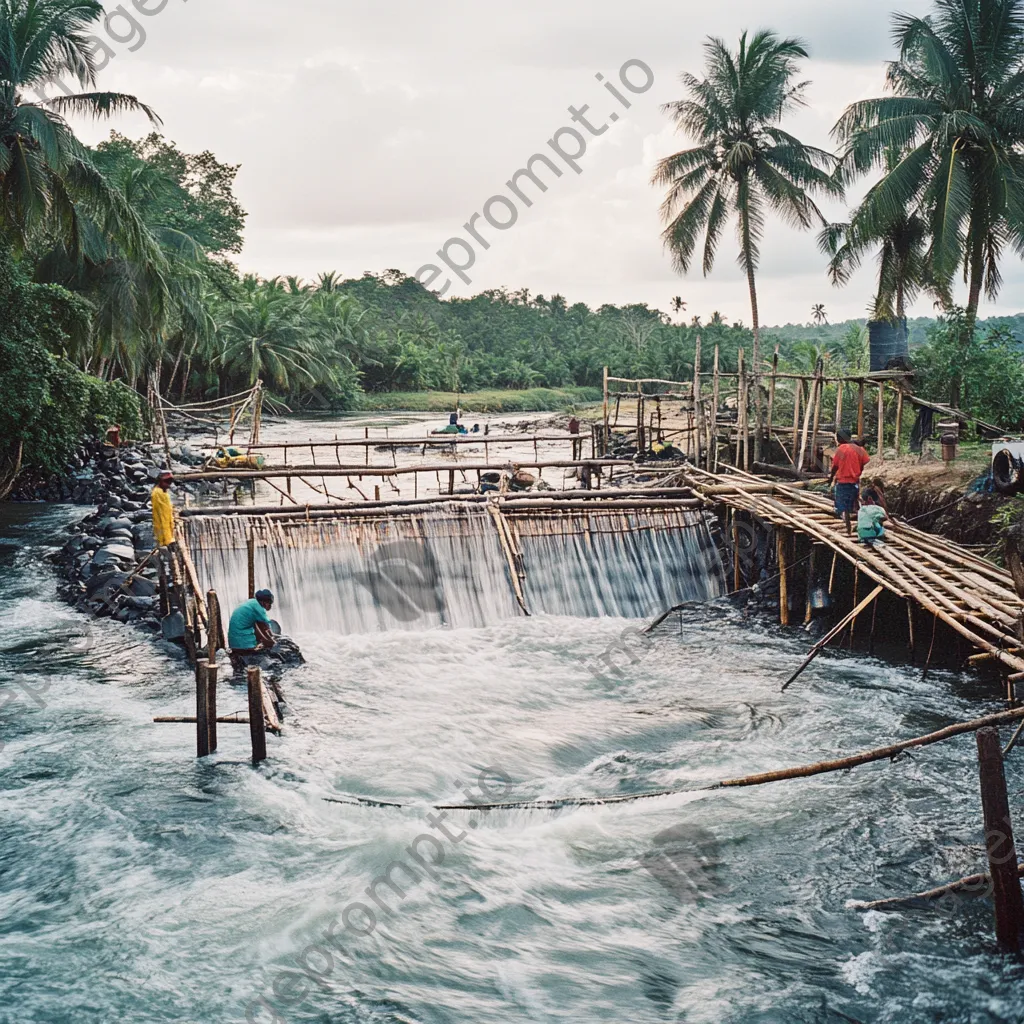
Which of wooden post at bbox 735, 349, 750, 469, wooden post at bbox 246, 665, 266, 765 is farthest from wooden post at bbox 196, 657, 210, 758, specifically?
wooden post at bbox 735, 349, 750, 469

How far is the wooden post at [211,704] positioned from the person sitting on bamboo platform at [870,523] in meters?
8.14

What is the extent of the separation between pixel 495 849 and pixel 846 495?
7500 mm

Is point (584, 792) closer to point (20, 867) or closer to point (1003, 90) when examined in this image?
point (20, 867)

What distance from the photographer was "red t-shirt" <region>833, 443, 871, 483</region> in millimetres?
13383

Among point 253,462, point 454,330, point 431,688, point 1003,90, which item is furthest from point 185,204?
point 431,688

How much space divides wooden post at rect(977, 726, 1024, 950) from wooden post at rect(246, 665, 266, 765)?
5709 millimetres

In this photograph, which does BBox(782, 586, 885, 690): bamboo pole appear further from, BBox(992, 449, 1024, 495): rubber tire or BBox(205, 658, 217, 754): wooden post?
BBox(205, 658, 217, 754): wooden post

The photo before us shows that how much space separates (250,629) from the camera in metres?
11.8

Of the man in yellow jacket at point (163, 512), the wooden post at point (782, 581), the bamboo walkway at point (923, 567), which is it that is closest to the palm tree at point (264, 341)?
Result: the man in yellow jacket at point (163, 512)

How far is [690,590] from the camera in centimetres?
1560

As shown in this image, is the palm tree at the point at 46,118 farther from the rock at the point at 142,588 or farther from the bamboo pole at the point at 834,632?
the bamboo pole at the point at 834,632

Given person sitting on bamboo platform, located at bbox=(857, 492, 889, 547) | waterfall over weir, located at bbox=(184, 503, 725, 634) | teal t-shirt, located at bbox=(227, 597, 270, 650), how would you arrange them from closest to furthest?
teal t-shirt, located at bbox=(227, 597, 270, 650) → person sitting on bamboo platform, located at bbox=(857, 492, 889, 547) → waterfall over weir, located at bbox=(184, 503, 725, 634)

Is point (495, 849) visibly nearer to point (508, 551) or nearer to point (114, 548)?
point (508, 551)

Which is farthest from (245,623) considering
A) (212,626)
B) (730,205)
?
(730,205)
